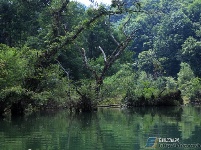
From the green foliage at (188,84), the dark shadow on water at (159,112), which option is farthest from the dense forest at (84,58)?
the dark shadow on water at (159,112)

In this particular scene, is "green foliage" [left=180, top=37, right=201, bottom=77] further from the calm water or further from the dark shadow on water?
the calm water

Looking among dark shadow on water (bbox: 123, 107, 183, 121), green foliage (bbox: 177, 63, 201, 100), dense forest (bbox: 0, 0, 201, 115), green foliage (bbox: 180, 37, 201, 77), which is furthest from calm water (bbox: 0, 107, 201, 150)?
green foliage (bbox: 180, 37, 201, 77)

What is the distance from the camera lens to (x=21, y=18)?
41.5 metres

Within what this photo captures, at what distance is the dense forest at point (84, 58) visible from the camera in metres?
25.0

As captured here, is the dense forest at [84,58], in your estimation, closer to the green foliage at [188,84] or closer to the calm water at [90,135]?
the green foliage at [188,84]

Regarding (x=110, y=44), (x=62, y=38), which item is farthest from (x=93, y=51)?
(x=62, y=38)

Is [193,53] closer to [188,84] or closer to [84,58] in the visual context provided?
[188,84]

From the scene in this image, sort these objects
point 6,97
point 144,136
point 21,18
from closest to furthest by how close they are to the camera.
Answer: point 144,136 < point 6,97 < point 21,18

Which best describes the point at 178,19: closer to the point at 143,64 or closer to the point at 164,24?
the point at 164,24

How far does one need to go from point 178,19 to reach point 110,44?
46.9 ft

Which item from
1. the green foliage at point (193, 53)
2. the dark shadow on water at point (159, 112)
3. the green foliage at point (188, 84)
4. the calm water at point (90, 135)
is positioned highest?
the green foliage at point (193, 53)

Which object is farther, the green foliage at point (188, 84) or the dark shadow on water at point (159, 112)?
the green foliage at point (188, 84)

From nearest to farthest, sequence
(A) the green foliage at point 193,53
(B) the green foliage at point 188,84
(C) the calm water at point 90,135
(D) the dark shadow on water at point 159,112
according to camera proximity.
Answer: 1. (C) the calm water at point 90,135
2. (D) the dark shadow on water at point 159,112
3. (B) the green foliage at point 188,84
4. (A) the green foliage at point 193,53

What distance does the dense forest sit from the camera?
24969 millimetres
